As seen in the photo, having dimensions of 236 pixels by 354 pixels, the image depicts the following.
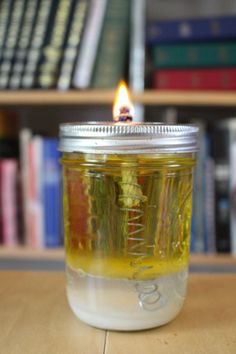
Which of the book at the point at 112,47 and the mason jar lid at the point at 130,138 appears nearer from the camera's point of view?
the mason jar lid at the point at 130,138

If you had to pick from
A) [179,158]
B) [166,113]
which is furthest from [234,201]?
[179,158]

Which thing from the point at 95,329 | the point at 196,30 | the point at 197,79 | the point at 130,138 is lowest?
the point at 95,329

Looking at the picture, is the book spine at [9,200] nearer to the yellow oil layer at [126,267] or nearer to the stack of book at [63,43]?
the stack of book at [63,43]

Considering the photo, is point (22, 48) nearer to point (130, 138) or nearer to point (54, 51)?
point (54, 51)

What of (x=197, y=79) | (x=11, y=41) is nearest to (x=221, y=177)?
(x=197, y=79)

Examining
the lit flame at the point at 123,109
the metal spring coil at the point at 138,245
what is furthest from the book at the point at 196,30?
the metal spring coil at the point at 138,245

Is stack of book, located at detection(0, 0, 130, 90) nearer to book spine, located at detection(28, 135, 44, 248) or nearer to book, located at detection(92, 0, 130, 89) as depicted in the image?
book, located at detection(92, 0, 130, 89)
